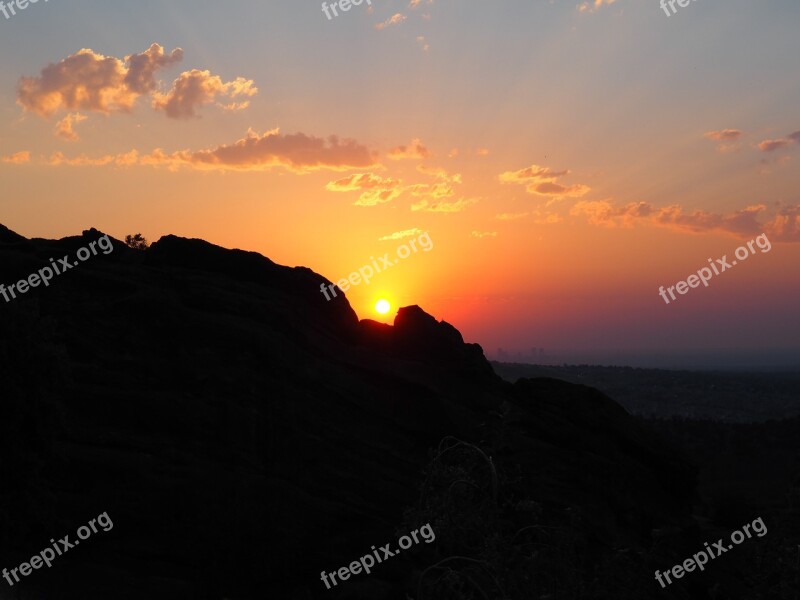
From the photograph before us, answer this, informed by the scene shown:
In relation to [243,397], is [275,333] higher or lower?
higher

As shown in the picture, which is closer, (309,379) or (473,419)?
(309,379)

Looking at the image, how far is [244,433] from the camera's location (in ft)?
109

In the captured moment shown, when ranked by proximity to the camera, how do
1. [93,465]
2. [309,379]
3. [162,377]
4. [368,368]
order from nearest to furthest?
[93,465]
[162,377]
[309,379]
[368,368]

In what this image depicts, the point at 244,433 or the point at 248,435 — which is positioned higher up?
the point at 244,433

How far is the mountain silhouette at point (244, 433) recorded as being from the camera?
26391mm

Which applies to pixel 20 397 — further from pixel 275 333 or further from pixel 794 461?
pixel 794 461

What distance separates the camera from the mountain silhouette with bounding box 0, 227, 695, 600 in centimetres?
2639

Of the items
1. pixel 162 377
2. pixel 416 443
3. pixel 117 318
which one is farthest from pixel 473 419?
pixel 117 318

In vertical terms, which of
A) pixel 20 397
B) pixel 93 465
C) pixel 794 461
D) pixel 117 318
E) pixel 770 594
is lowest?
pixel 794 461

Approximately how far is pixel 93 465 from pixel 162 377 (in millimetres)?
5580

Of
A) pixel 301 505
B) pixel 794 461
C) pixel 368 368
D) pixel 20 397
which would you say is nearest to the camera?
pixel 20 397

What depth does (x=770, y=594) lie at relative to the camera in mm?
14781

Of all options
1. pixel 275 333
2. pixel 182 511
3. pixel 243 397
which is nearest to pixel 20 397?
pixel 182 511

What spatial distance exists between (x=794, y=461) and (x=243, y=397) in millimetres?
109827
